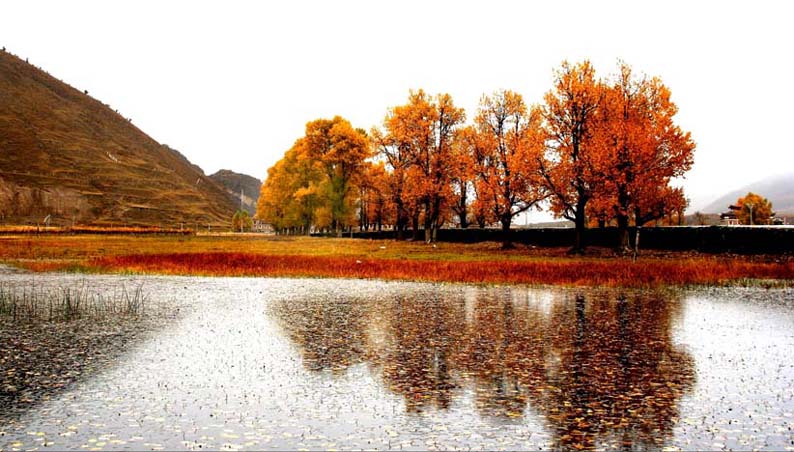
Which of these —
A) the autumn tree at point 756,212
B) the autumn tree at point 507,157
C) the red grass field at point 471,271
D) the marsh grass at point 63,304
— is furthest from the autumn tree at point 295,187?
the autumn tree at point 756,212

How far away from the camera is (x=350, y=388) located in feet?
31.9

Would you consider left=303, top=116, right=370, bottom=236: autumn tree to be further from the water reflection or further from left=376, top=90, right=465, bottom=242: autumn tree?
the water reflection

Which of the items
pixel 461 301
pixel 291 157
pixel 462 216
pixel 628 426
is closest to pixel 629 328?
pixel 461 301

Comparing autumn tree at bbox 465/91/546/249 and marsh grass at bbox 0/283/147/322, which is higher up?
autumn tree at bbox 465/91/546/249

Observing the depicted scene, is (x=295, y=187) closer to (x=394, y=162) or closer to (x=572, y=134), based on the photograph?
(x=394, y=162)

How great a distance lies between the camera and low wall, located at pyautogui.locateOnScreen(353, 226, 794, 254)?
1854 inches

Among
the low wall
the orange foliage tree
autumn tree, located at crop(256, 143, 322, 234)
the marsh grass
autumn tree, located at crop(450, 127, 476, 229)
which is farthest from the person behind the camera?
autumn tree, located at crop(256, 143, 322, 234)

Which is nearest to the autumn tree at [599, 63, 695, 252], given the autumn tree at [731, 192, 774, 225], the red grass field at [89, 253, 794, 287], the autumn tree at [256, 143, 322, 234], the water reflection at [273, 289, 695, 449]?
the red grass field at [89, 253, 794, 287]

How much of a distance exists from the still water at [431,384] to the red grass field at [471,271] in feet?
36.2

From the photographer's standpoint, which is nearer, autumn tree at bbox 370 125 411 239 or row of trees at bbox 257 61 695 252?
row of trees at bbox 257 61 695 252

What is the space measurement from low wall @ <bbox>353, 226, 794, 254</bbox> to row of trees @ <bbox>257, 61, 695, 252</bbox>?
106 inches

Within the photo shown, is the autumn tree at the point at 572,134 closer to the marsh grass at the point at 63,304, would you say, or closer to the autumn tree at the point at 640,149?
the autumn tree at the point at 640,149

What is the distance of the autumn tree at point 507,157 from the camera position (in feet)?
190

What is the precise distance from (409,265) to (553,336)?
22615mm
